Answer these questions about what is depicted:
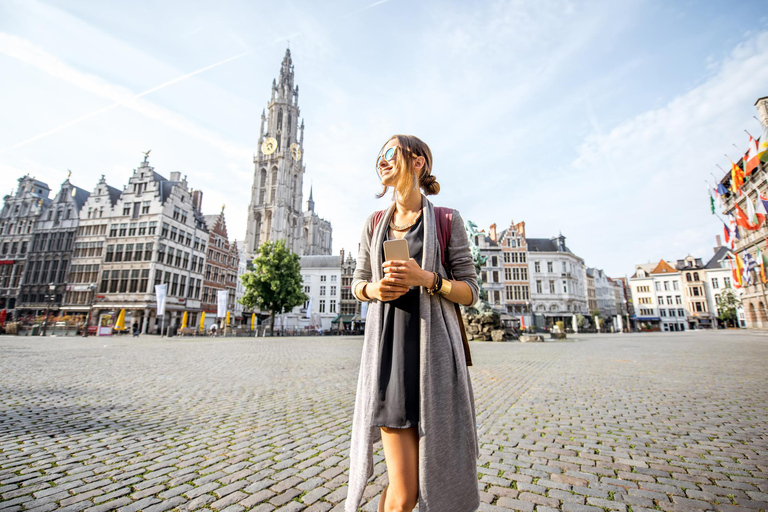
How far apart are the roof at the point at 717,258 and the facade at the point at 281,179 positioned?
83754mm

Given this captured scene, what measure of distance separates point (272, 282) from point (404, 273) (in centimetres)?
3804

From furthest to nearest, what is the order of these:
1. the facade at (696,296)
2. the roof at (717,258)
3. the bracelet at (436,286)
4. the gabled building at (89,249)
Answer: the facade at (696,296) → the roof at (717,258) → the gabled building at (89,249) → the bracelet at (436,286)

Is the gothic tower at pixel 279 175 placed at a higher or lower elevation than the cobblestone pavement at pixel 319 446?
higher

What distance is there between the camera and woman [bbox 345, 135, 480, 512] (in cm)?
143

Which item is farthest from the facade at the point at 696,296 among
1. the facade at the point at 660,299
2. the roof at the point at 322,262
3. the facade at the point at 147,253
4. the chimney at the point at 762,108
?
the facade at the point at 147,253

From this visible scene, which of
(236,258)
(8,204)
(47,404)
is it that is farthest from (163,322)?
(47,404)

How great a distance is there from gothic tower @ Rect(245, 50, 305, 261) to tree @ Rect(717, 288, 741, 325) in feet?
260

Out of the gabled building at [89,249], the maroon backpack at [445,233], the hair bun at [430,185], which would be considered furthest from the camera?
the gabled building at [89,249]

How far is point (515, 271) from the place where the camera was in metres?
56.6

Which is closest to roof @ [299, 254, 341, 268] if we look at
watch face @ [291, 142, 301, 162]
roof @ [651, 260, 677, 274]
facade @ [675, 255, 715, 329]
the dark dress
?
watch face @ [291, 142, 301, 162]

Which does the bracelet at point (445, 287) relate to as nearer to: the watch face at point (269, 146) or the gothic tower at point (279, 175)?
the gothic tower at point (279, 175)

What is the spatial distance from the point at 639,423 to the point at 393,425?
480cm

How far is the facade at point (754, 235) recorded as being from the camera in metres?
30.2

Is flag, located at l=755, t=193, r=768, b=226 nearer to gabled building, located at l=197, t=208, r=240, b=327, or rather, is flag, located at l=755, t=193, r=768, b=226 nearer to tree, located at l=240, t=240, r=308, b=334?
tree, located at l=240, t=240, r=308, b=334
